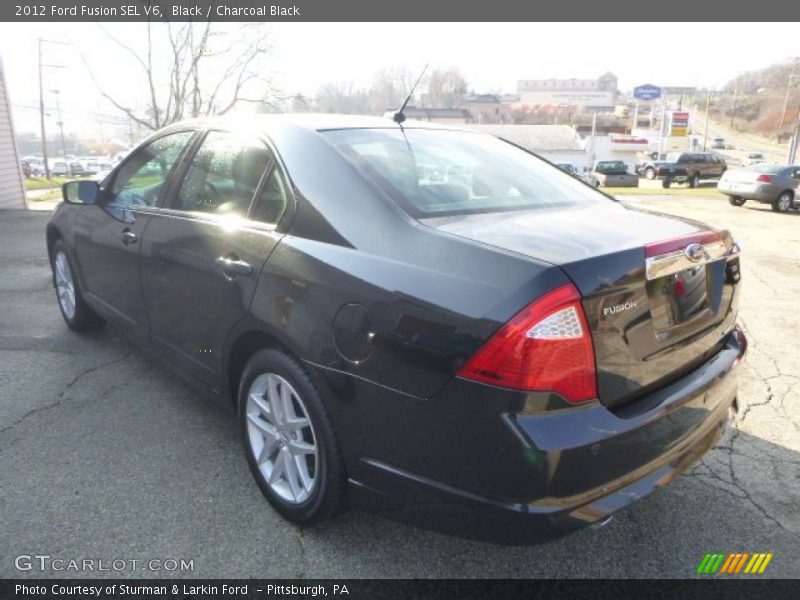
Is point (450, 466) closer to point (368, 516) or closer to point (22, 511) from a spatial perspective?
point (368, 516)

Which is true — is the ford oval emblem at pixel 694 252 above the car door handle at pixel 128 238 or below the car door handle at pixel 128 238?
above

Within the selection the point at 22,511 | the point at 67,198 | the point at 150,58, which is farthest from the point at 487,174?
the point at 150,58

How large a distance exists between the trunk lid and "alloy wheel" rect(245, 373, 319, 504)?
901 millimetres

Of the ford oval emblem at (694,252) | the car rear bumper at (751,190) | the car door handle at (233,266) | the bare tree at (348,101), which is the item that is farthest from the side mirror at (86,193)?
the car rear bumper at (751,190)

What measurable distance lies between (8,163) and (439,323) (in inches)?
635

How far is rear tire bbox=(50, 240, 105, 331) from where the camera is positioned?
4.26 meters

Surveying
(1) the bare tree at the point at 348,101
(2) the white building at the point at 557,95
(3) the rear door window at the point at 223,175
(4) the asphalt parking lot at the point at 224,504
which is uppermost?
(2) the white building at the point at 557,95

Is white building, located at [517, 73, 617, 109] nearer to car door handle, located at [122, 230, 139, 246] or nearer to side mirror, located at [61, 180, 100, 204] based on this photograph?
side mirror, located at [61, 180, 100, 204]

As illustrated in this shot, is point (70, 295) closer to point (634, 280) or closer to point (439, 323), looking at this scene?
point (439, 323)

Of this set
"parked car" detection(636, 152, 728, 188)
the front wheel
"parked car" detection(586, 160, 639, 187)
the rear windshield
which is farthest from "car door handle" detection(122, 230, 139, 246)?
"parked car" detection(636, 152, 728, 188)

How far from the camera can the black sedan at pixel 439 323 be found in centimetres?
162

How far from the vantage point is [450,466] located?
172cm

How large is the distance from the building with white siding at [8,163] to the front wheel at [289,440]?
14718 millimetres

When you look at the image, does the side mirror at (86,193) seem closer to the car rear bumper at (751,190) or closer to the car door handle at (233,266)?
the car door handle at (233,266)
